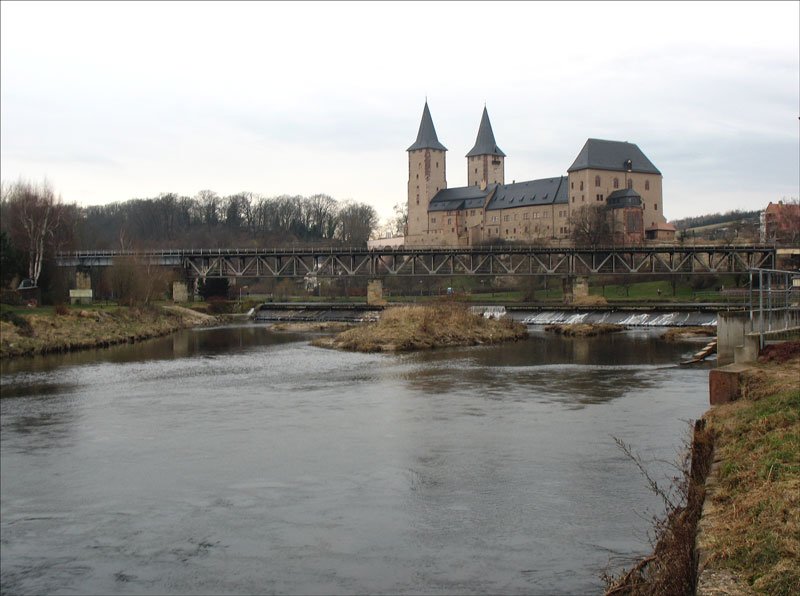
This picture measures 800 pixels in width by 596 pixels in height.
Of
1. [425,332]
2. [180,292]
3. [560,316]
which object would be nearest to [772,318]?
[425,332]

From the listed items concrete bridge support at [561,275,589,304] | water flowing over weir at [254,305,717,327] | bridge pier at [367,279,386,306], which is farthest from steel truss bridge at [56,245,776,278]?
water flowing over weir at [254,305,717,327]

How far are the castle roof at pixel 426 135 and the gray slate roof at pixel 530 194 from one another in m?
15.7

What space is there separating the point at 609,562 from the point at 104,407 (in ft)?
63.1

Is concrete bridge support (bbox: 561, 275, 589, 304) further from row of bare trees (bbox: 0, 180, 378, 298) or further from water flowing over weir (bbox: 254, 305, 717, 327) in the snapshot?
row of bare trees (bbox: 0, 180, 378, 298)

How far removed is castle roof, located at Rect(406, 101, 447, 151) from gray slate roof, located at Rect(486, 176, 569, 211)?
620 inches

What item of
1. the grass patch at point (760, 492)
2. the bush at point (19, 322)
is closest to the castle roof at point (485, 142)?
the bush at point (19, 322)

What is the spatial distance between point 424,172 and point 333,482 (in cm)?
14387

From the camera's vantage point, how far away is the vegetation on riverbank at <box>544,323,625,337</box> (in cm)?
5494

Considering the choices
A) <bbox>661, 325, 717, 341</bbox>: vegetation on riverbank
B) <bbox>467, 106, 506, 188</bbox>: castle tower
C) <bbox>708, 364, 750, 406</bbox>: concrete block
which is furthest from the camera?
<bbox>467, 106, 506, 188</bbox>: castle tower

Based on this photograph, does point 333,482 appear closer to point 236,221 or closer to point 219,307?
point 219,307

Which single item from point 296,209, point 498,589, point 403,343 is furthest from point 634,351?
point 296,209

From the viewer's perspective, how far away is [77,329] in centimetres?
5134

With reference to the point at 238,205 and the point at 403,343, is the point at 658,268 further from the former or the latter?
the point at 238,205

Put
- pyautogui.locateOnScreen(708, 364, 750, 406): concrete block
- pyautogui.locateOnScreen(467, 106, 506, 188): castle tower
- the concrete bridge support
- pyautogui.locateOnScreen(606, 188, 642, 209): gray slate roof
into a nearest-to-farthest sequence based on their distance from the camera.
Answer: pyautogui.locateOnScreen(708, 364, 750, 406): concrete block → the concrete bridge support → pyautogui.locateOnScreen(606, 188, 642, 209): gray slate roof → pyautogui.locateOnScreen(467, 106, 506, 188): castle tower
